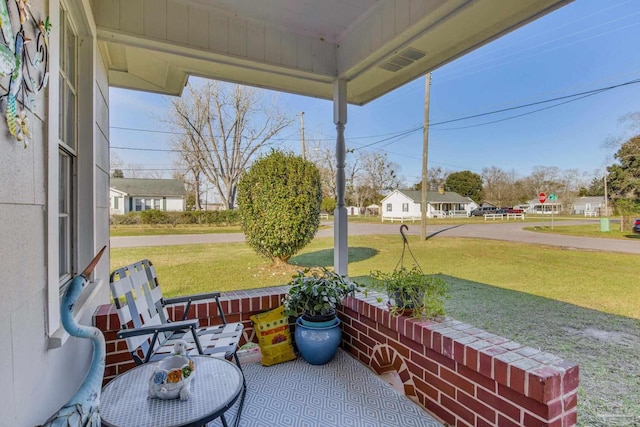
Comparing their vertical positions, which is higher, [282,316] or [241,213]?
[241,213]

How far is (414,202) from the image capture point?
A: 715 cm

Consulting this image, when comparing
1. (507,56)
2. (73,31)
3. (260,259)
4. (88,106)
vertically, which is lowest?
(260,259)

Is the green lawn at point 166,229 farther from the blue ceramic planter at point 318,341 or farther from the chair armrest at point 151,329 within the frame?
the chair armrest at point 151,329

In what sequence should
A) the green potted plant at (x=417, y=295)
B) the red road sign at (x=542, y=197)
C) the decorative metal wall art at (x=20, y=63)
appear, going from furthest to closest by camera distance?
the red road sign at (x=542, y=197) < the green potted plant at (x=417, y=295) < the decorative metal wall art at (x=20, y=63)

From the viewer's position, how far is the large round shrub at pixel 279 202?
17.4 feet

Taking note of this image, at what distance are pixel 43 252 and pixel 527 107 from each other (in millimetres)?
5560

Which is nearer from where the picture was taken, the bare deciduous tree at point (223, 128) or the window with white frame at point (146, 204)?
the window with white frame at point (146, 204)

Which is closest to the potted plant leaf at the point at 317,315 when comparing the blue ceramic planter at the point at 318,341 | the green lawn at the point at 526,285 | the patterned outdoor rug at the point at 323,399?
the blue ceramic planter at the point at 318,341

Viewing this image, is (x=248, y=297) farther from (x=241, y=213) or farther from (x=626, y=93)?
(x=626, y=93)

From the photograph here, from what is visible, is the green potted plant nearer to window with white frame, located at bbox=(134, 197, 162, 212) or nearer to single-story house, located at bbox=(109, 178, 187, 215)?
single-story house, located at bbox=(109, 178, 187, 215)

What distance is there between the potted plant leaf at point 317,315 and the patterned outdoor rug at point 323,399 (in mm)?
117

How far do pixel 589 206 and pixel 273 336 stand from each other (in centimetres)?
443

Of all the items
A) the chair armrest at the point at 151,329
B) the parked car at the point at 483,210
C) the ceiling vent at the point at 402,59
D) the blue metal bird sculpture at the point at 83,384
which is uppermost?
the ceiling vent at the point at 402,59

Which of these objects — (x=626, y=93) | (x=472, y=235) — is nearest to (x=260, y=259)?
(x=472, y=235)
